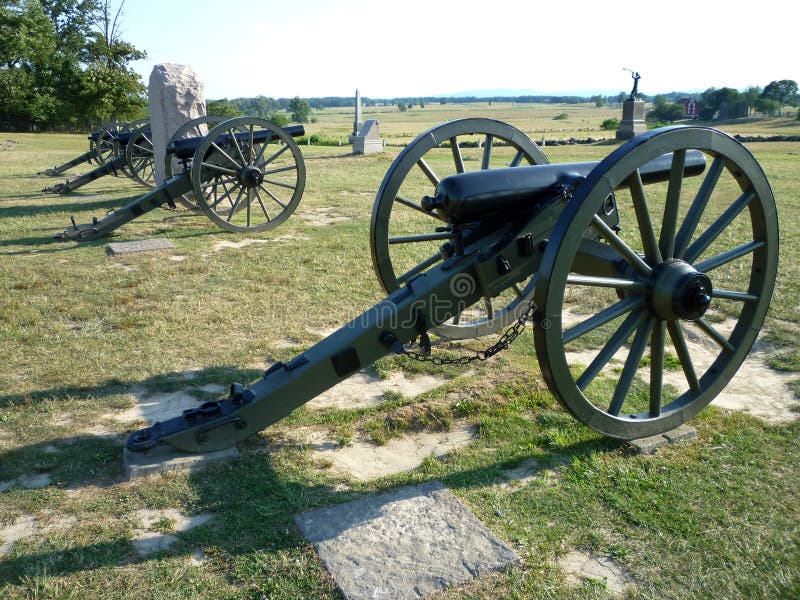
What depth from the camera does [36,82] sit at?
3747cm

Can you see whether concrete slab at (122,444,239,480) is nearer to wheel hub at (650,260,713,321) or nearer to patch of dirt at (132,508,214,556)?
patch of dirt at (132,508,214,556)

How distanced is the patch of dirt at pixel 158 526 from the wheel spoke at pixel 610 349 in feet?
5.56

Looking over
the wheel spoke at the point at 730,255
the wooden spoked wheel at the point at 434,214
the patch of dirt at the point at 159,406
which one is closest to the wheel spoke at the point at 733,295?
the wheel spoke at the point at 730,255

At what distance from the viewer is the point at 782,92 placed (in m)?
51.0

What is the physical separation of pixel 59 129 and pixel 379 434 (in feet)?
131

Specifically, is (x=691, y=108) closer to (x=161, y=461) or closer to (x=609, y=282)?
(x=609, y=282)

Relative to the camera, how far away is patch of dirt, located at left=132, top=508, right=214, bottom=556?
2.61 meters

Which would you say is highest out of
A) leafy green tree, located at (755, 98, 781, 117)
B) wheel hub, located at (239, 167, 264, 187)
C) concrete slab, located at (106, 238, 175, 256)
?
leafy green tree, located at (755, 98, 781, 117)

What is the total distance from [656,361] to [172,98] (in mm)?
9765

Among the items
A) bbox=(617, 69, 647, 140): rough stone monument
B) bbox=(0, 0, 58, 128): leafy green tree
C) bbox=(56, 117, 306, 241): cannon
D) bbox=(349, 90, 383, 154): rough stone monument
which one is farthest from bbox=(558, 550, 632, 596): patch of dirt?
bbox=(0, 0, 58, 128): leafy green tree

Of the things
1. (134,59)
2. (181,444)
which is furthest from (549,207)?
(134,59)

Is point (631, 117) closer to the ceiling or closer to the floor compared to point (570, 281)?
closer to the ceiling

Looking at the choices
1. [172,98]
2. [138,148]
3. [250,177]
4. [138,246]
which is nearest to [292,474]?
[138,246]

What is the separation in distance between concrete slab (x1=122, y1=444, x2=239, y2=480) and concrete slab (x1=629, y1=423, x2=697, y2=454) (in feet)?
6.67
